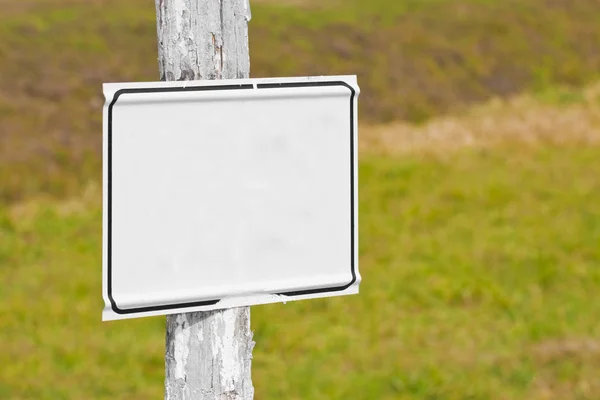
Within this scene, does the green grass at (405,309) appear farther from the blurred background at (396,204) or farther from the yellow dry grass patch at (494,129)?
the yellow dry grass patch at (494,129)

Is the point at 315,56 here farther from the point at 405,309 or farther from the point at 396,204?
the point at 405,309

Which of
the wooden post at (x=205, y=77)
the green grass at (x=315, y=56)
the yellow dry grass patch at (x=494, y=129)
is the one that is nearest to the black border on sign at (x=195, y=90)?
the wooden post at (x=205, y=77)

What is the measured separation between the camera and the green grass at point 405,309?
6477mm

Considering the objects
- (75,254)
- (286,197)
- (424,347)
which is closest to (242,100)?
(286,197)

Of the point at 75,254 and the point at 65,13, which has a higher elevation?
the point at 65,13

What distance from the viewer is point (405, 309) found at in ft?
26.3

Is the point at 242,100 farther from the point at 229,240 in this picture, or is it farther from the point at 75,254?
the point at 75,254

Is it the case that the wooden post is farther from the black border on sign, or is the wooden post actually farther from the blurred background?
the blurred background

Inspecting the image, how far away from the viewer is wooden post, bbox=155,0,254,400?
90.1 inches

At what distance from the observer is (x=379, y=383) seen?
646 centimetres

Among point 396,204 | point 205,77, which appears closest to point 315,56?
point 396,204

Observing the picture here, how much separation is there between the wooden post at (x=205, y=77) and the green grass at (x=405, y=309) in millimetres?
3986

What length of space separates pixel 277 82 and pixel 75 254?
24.8 ft

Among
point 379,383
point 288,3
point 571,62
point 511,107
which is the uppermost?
point 288,3
